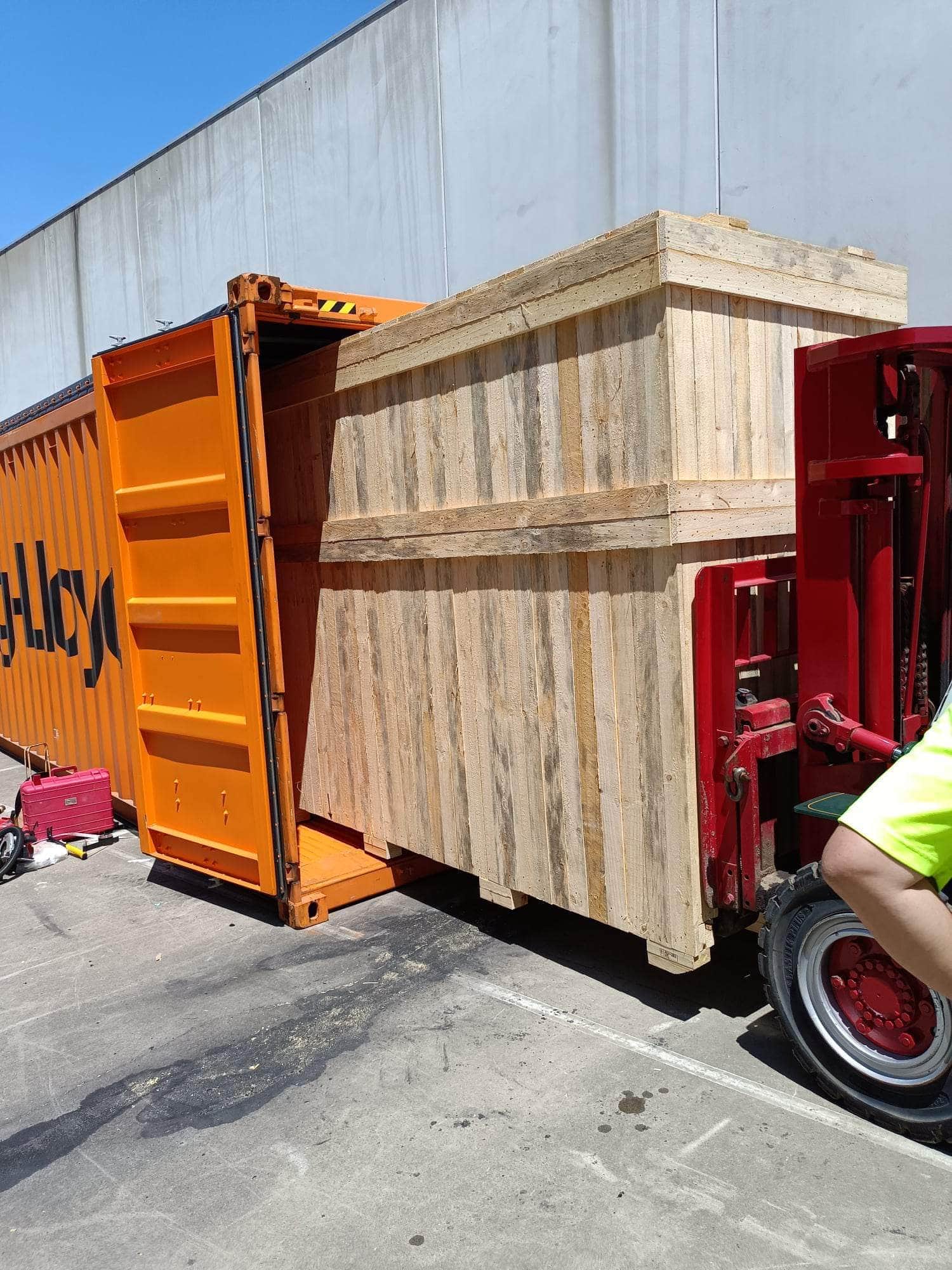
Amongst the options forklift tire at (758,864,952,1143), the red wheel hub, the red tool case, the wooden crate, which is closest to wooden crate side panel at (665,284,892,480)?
the wooden crate

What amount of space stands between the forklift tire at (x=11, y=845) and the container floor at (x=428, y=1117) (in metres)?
1.52

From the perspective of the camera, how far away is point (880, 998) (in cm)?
323

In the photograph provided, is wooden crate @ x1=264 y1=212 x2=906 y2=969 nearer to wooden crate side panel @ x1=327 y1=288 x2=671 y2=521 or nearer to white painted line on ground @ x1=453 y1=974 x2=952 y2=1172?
wooden crate side panel @ x1=327 y1=288 x2=671 y2=521

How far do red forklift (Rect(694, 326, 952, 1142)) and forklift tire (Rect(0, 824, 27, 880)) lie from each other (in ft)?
16.0

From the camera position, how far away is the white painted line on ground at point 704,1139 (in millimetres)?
3146

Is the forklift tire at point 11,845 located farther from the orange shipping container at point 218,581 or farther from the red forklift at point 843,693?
the red forklift at point 843,693

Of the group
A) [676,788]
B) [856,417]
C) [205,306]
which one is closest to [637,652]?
[676,788]

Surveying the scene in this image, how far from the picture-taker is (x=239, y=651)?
5.36m

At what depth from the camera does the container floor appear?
285 cm

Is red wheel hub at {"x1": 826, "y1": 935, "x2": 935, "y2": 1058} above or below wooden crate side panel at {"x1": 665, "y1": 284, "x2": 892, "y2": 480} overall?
below

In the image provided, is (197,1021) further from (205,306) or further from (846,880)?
(205,306)

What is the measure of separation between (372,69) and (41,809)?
821 centimetres

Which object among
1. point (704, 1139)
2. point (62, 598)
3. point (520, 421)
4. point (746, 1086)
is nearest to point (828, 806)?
point (746, 1086)

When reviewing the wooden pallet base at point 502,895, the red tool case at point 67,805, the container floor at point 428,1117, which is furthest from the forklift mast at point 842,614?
the red tool case at point 67,805
